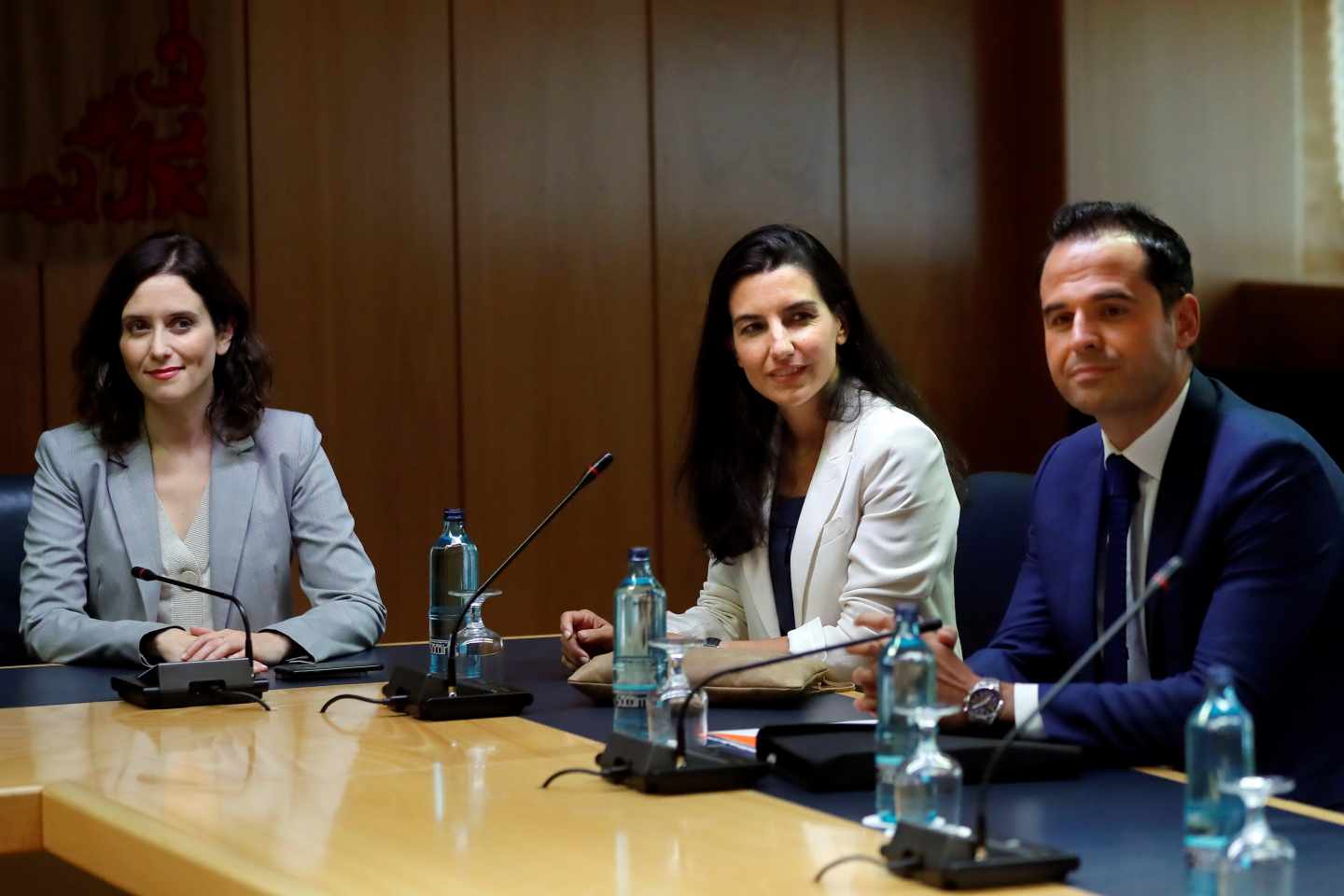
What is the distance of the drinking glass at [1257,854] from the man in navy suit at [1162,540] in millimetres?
661

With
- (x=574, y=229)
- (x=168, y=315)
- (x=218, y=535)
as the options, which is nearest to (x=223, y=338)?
(x=168, y=315)

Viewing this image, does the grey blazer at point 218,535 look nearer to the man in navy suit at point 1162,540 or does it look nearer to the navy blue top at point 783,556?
the navy blue top at point 783,556

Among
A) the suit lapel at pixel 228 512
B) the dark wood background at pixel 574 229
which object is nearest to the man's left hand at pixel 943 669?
the suit lapel at pixel 228 512

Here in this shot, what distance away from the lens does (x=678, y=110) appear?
18.6 feet

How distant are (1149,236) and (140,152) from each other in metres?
3.62

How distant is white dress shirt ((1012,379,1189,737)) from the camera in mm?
2121

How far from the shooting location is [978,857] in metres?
1.32

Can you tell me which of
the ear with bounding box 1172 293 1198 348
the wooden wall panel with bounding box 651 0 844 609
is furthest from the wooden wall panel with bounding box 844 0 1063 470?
the ear with bounding box 1172 293 1198 348

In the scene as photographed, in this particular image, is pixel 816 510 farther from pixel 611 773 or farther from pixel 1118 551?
pixel 611 773

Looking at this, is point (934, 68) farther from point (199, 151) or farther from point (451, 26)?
point (199, 151)

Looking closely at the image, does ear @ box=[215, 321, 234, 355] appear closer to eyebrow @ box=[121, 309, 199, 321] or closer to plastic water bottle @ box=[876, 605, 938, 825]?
eyebrow @ box=[121, 309, 199, 321]

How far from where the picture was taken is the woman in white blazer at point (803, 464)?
2.91 meters

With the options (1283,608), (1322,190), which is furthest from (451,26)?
(1283,608)

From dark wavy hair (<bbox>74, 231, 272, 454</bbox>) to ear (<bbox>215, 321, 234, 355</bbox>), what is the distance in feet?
0.05
